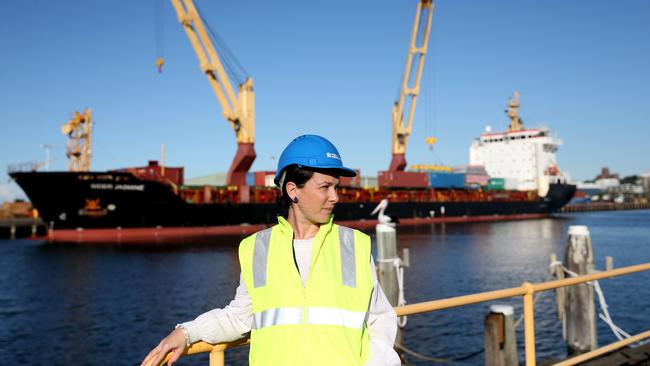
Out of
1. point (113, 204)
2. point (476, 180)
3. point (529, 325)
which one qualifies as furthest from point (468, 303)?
point (476, 180)

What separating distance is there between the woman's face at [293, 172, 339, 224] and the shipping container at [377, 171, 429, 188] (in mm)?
56442

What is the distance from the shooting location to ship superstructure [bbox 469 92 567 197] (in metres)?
75.9

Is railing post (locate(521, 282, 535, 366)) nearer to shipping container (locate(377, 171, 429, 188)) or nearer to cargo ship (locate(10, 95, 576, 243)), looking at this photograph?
cargo ship (locate(10, 95, 576, 243))

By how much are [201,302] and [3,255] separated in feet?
68.7

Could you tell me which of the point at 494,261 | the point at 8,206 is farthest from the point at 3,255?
the point at 8,206

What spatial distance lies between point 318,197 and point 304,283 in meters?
0.36

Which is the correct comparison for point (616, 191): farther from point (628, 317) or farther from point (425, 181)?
point (628, 317)

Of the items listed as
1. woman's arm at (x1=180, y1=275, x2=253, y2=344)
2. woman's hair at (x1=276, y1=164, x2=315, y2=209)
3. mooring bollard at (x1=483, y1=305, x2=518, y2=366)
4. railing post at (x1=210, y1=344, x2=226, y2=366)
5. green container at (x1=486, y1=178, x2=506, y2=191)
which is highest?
green container at (x1=486, y1=178, x2=506, y2=191)

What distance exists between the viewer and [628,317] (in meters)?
14.1

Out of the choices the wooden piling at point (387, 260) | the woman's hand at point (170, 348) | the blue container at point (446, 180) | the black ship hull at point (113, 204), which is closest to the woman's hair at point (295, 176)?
the woman's hand at point (170, 348)

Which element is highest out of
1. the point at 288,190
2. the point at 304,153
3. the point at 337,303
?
the point at 304,153

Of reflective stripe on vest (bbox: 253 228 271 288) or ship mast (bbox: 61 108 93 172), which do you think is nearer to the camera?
reflective stripe on vest (bbox: 253 228 271 288)

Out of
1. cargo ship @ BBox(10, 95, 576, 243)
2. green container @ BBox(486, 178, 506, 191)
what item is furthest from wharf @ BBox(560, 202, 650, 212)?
cargo ship @ BBox(10, 95, 576, 243)

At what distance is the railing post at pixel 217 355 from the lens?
2.40 m
